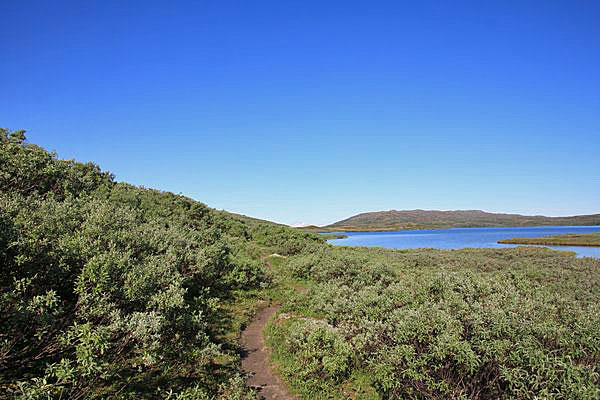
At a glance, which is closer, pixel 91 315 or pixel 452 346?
pixel 91 315

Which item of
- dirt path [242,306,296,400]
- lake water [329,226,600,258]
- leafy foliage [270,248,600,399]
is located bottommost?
lake water [329,226,600,258]

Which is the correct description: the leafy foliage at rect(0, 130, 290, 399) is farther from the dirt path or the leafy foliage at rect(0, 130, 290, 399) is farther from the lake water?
the lake water

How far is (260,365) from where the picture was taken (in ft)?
38.0

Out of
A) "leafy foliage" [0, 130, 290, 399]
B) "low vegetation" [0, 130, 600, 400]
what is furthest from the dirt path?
"leafy foliage" [0, 130, 290, 399]

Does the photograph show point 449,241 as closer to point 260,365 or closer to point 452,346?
point 260,365

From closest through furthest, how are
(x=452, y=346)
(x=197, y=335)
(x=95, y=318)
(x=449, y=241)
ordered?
1. (x=95, y=318)
2. (x=452, y=346)
3. (x=197, y=335)
4. (x=449, y=241)

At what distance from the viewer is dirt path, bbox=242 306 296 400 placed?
32.6 ft

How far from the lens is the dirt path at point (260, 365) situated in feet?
32.6

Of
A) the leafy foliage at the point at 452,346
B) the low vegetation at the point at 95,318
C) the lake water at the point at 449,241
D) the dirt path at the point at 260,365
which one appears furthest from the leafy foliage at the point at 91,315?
the lake water at the point at 449,241

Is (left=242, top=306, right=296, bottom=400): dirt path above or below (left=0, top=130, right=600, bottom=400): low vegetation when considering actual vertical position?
below

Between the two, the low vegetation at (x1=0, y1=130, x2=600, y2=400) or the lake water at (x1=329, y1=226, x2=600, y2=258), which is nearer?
the low vegetation at (x1=0, y1=130, x2=600, y2=400)

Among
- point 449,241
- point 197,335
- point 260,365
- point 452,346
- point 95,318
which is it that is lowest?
point 449,241

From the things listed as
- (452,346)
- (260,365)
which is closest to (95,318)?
(260,365)

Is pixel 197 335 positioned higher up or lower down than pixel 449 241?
higher up
